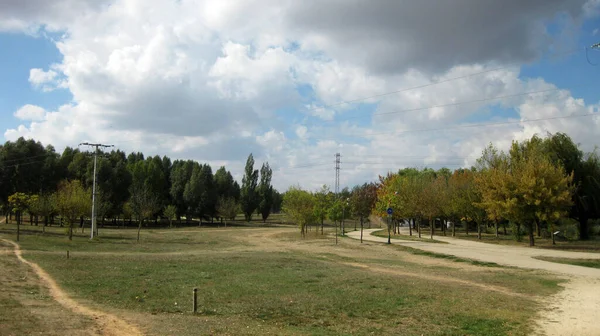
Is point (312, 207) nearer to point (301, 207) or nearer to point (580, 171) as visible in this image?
point (301, 207)

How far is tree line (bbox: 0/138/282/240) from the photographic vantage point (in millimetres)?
57219

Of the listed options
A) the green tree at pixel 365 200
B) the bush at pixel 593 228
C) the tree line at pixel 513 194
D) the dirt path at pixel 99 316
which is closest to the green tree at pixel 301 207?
the tree line at pixel 513 194

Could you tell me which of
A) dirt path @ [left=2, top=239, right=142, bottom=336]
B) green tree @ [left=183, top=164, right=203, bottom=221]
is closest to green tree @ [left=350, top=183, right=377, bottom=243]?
green tree @ [left=183, top=164, right=203, bottom=221]

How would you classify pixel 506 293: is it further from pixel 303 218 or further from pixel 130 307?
pixel 303 218

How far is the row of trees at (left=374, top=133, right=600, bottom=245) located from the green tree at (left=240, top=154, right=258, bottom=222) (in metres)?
57.4

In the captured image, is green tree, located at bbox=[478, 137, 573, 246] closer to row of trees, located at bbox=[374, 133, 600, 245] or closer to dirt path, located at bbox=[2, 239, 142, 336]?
row of trees, located at bbox=[374, 133, 600, 245]

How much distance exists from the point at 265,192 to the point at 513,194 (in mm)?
85274

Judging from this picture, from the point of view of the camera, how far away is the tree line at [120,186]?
5722 centimetres

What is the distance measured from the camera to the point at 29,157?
2800 inches

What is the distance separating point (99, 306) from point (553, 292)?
51.7 feet

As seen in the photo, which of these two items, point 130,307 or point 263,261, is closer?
point 130,307

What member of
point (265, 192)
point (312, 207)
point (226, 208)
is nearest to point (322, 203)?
point (312, 207)

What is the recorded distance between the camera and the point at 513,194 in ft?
127

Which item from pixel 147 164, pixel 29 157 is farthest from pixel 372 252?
pixel 147 164
